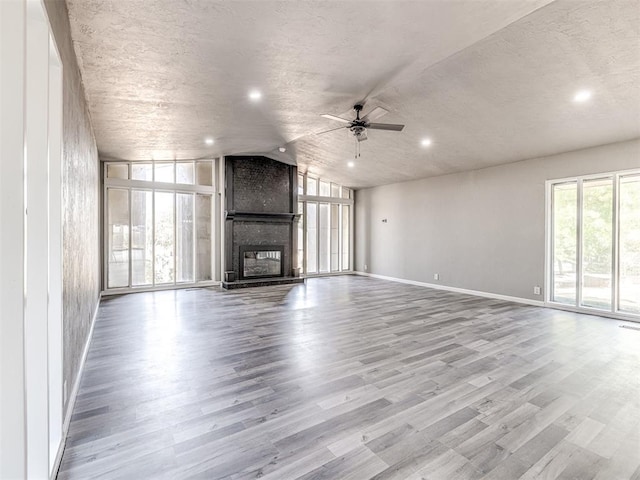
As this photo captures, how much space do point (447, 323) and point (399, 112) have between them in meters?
3.40

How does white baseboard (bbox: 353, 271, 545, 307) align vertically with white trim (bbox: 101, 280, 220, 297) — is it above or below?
below

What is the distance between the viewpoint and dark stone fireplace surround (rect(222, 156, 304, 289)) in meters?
8.48

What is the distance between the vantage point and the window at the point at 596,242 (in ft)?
17.0

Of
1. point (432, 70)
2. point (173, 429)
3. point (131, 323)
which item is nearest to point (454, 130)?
point (432, 70)

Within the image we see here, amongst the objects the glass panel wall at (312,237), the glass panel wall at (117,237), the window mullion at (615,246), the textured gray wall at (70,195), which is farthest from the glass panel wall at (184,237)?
the window mullion at (615,246)

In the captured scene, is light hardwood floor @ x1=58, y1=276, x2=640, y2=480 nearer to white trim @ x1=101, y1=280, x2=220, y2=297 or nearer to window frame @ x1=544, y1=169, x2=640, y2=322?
window frame @ x1=544, y1=169, x2=640, y2=322

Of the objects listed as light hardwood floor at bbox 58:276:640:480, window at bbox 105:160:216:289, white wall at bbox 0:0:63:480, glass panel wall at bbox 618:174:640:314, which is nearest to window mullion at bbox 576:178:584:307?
glass panel wall at bbox 618:174:640:314

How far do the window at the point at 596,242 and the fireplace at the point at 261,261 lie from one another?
21.1 feet

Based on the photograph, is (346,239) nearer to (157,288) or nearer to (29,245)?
(157,288)

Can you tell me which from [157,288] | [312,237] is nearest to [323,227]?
[312,237]

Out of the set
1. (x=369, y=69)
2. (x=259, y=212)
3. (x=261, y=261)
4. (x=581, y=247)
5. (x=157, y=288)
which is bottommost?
(x=157, y=288)

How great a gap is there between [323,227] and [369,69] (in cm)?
734

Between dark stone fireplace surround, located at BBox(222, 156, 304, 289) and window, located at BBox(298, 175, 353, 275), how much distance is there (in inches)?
28.8

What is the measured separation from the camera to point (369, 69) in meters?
3.58
